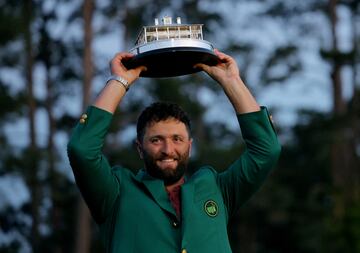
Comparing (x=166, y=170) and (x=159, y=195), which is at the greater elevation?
(x=166, y=170)

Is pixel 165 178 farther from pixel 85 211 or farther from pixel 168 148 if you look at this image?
pixel 85 211

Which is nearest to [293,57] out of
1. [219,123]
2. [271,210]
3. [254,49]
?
[254,49]

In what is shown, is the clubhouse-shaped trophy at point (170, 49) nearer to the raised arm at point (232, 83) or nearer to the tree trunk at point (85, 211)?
the raised arm at point (232, 83)

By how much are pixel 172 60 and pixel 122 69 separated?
0.74 ft

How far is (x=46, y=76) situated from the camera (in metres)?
29.0

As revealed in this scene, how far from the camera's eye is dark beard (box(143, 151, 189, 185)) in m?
3.72

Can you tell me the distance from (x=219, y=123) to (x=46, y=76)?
8128 mm

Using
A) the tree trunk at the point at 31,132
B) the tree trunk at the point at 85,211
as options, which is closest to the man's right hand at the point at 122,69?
the tree trunk at the point at 85,211

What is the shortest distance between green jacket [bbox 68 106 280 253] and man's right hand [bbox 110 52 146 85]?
0.23m

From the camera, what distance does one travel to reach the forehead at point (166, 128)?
12.2ft

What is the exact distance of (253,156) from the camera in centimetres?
381

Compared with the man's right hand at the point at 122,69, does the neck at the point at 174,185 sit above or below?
below

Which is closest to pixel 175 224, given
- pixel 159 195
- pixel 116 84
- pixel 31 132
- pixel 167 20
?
pixel 159 195

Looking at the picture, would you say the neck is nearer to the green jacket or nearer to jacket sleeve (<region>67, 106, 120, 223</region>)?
the green jacket
